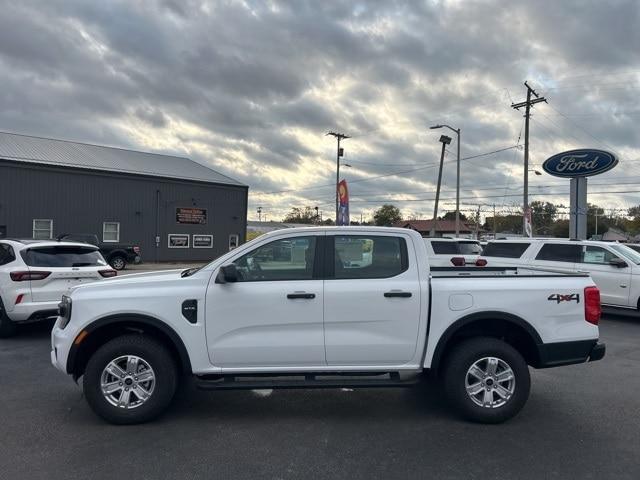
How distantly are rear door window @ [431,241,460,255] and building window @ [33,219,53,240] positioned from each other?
23.1 metres

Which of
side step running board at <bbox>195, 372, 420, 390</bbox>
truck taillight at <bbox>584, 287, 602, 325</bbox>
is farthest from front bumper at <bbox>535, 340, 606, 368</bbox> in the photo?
side step running board at <bbox>195, 372, 420, 390</bbox>

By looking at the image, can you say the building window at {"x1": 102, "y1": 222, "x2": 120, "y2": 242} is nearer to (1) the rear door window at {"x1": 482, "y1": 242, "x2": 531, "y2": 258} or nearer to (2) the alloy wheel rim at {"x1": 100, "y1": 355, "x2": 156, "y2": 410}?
(1) the rear door window at {"x1": 482, "y1": 242, "x2": 531, "y2": 258}

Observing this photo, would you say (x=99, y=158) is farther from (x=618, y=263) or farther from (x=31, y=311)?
(x=618, y=263)

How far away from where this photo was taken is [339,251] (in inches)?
191

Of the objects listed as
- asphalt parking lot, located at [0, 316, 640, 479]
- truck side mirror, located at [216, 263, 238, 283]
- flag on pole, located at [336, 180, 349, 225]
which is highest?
flag on pole, located at [336, 180, 349, 225]

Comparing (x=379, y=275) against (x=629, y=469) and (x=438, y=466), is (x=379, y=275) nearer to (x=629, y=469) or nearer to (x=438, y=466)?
(x=438, y=466)

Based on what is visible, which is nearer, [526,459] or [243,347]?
[526,459]

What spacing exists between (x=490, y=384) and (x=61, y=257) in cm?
687

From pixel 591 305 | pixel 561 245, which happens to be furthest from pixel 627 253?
pixel 591 305

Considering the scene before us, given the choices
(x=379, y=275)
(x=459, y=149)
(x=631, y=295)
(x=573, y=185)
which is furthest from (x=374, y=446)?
(x=459, y=149)

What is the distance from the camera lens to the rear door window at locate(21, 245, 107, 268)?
26.6 feet

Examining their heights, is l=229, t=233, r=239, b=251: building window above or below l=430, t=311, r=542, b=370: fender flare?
above

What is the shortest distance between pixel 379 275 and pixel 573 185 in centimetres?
1741

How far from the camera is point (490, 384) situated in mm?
4699
